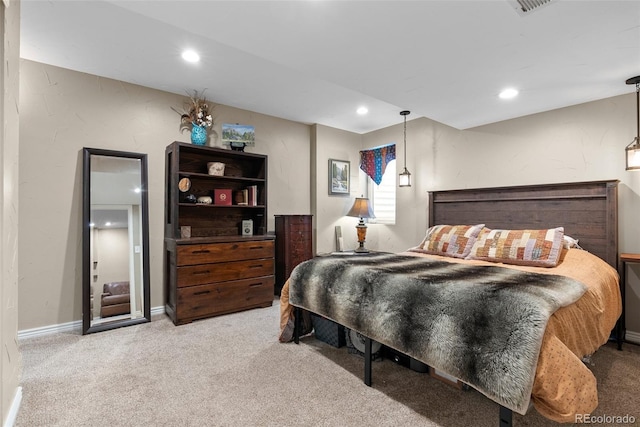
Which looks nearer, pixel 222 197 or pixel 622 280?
pixel 622 280

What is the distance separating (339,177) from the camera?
15.5ft

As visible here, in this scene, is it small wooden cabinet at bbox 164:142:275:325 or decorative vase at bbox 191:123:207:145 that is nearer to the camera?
small wooden cabinet at bbox 164:142:275:325

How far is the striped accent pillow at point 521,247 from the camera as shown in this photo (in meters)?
2.48

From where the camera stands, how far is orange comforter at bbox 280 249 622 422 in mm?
1237

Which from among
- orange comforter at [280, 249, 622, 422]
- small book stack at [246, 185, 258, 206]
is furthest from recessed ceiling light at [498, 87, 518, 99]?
small book stack at [246, 185, 258, 206]

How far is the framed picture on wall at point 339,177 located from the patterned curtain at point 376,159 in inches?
11.6

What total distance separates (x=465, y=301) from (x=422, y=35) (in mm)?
1597

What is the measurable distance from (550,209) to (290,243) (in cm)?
287

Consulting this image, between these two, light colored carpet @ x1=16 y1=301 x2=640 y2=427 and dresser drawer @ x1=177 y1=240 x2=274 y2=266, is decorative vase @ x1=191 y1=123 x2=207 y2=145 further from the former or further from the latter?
light colored carpet @ x1=16 y1=301 x2=640 y2=427

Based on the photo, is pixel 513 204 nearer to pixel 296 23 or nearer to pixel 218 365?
pixel 296 23

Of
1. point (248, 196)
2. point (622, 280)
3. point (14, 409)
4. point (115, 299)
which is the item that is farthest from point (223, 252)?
point (622, 280)

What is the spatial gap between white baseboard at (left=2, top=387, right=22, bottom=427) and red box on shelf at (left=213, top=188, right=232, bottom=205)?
225 centimetres

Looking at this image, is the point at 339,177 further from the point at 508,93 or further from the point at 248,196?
the point at 508,93

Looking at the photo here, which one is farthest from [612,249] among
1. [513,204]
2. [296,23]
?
[296,23]
